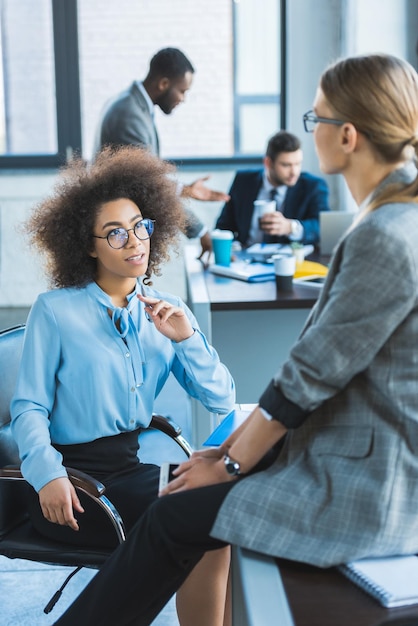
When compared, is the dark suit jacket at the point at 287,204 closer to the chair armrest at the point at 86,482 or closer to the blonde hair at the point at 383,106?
the chair armrest at the point at 86,482

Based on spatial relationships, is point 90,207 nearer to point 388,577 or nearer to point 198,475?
point 198,475

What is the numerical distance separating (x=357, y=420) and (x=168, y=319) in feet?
2.50

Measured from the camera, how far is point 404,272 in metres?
1.15

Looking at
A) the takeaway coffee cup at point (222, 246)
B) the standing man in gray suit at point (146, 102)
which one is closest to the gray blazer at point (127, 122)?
the standing man in gray suit at point (146, 102)

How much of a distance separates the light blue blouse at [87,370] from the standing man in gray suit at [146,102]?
6.70ft

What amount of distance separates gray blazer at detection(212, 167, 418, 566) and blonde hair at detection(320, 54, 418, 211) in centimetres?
10

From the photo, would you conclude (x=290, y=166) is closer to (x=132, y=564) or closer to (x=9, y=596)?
(x=9, y=596)

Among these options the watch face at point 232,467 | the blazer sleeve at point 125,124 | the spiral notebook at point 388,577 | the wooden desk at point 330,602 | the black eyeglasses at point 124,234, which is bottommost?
the wooden desk at point 330,602

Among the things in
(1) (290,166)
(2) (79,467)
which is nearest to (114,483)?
(2) (79,467)

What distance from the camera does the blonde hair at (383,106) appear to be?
4.07 ft

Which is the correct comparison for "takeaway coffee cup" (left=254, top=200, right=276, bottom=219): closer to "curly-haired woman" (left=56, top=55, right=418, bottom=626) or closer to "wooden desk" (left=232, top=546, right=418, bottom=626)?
"curly-haired woman" (left=56, top=55, right=418, bottom=626)

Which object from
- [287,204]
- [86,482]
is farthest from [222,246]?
[86,482]

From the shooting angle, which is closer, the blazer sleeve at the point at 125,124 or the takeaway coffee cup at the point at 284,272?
the takeaway coffee cup at the point at 284,272

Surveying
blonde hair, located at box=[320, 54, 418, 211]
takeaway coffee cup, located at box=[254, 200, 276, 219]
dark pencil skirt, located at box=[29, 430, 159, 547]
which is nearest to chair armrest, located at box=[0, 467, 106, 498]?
dark pencil skirt, located at box=[29, 430, 159, 547]
